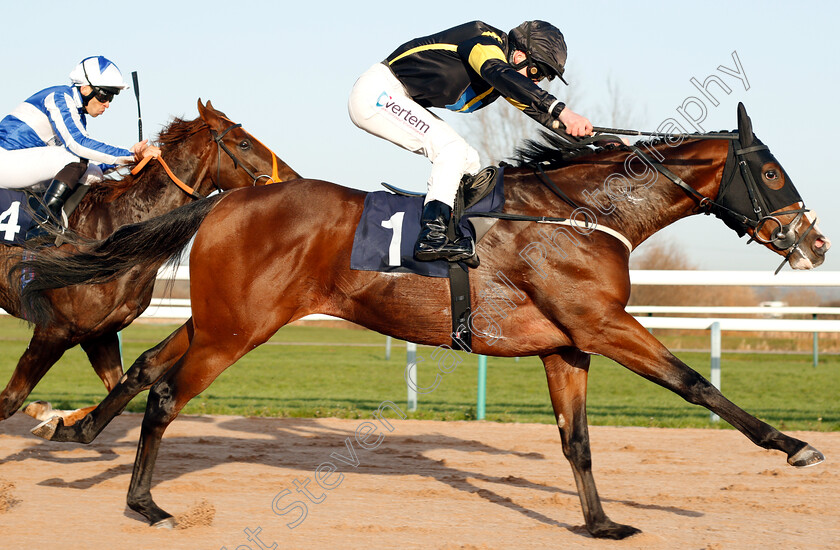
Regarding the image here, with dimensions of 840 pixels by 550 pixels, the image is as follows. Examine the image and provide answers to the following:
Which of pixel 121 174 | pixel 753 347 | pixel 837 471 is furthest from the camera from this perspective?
pixel 753 347

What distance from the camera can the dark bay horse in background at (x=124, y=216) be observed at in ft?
16.8

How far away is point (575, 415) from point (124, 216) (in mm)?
3155

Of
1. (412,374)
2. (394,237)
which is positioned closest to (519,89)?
(394,237)

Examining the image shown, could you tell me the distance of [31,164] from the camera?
214 inches

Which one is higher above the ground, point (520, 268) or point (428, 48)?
point (428, 48)

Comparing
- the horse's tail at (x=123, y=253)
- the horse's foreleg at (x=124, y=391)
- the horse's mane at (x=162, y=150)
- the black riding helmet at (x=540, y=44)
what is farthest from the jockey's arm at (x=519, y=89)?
the horse's mane at (x=162, y=150)

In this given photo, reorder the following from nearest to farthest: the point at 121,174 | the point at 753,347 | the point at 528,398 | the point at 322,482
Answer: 1. the point at 322,482
2. the point at 121,174
3. the point at 528,398
4. the point at 753,347

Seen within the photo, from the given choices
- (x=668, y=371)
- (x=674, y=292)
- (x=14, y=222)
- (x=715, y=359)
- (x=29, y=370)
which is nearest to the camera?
(x=668, y=371)

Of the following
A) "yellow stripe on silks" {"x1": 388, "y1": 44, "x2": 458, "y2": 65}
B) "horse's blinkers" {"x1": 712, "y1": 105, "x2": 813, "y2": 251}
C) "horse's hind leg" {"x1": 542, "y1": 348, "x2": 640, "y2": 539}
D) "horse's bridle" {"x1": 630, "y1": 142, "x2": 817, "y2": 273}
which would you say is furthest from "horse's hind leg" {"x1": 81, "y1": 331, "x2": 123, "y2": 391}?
"horse's blinkers" {"x1": 712, "y1": 105, "x2": 813, "y2": 251}

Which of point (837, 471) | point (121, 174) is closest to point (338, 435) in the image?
point (121, 174)

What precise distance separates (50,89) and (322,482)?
3.11m

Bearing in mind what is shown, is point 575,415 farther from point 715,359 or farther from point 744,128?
point 715,359

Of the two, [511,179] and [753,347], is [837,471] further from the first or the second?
[753,347]

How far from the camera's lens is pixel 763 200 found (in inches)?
161
